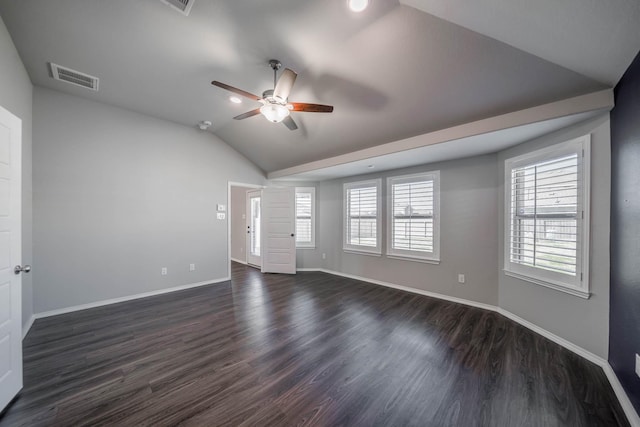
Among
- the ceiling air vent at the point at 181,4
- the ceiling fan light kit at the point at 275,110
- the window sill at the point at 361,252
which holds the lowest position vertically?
the window sill at the point at 361,252

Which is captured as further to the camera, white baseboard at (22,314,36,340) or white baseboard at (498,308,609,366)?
white baseboard at (22,314,36,340)

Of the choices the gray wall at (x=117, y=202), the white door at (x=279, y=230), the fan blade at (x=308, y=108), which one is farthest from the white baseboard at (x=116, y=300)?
the fan blade at (x=308, y=108)

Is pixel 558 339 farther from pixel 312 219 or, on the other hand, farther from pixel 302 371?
pixel 312 219

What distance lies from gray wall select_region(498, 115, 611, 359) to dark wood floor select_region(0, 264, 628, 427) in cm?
22

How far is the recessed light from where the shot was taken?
1754mm

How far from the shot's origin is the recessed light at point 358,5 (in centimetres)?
175

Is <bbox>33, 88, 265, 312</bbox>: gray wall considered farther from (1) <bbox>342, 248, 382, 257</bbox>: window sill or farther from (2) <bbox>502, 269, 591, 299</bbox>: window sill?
(2) <bbox>502, 269, 591, 299</bbox>: window sill

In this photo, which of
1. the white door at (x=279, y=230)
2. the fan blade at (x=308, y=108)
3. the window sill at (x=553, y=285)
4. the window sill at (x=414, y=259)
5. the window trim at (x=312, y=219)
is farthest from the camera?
the window trim at (x=312, y=219)

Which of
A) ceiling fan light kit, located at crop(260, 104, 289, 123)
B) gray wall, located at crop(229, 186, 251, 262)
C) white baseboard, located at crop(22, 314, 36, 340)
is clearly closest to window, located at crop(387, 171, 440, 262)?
ceiling fan light kit, located at crop(260, 104, 289, 123)

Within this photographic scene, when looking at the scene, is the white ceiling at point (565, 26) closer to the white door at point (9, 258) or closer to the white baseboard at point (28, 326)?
the white door at point (9, 258)

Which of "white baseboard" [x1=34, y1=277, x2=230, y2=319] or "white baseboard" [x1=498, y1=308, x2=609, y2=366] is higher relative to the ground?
"white baseboard" [x1=498, y1=308, x2=609, y2=366]

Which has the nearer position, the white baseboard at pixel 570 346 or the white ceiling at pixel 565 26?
the white ceiling at pixel 565 26

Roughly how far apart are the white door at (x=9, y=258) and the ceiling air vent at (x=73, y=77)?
1.50 meters

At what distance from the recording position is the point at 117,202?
3.64 metres
